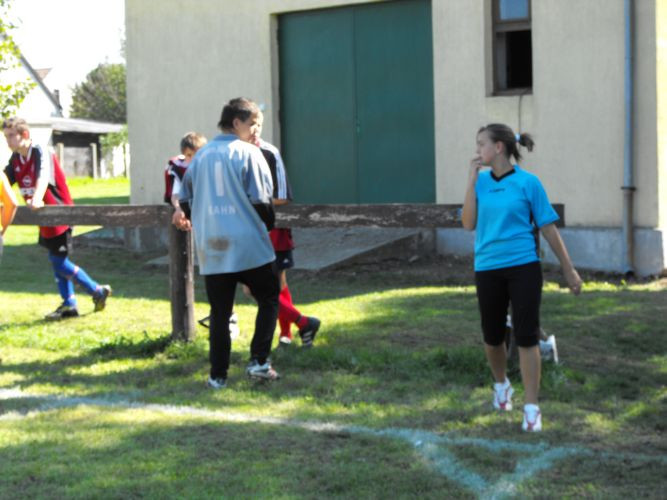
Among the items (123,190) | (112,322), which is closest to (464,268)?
(112,322)

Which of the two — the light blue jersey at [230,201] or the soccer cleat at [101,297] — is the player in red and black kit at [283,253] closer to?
the light blue jersey at [230,201]

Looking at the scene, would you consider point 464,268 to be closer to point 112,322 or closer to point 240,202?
point 112,322

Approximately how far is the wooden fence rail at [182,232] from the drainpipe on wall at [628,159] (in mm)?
5270

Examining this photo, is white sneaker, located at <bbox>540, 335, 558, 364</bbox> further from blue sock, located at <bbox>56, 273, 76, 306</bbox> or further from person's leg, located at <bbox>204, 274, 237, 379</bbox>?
blue sock, located at <bbox>56, 273, 76, 306</bbox>

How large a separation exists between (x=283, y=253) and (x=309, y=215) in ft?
1.14

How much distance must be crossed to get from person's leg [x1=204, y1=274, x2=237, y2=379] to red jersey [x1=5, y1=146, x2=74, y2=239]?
3.17 m

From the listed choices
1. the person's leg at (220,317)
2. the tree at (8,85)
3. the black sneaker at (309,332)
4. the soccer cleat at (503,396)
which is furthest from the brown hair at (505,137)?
the tree at (8,85)

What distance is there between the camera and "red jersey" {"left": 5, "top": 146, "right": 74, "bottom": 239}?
9836 mm

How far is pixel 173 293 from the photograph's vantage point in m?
8.76

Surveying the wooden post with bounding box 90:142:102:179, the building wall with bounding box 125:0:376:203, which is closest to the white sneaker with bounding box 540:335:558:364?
the building wall with bounding box 125:0:376:203

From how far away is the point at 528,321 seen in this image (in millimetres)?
6160

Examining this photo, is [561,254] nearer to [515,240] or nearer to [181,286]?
[515,240]

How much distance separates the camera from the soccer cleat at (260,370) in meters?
7.40

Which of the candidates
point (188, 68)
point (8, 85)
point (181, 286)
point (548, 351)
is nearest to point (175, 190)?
point (181, 286)
